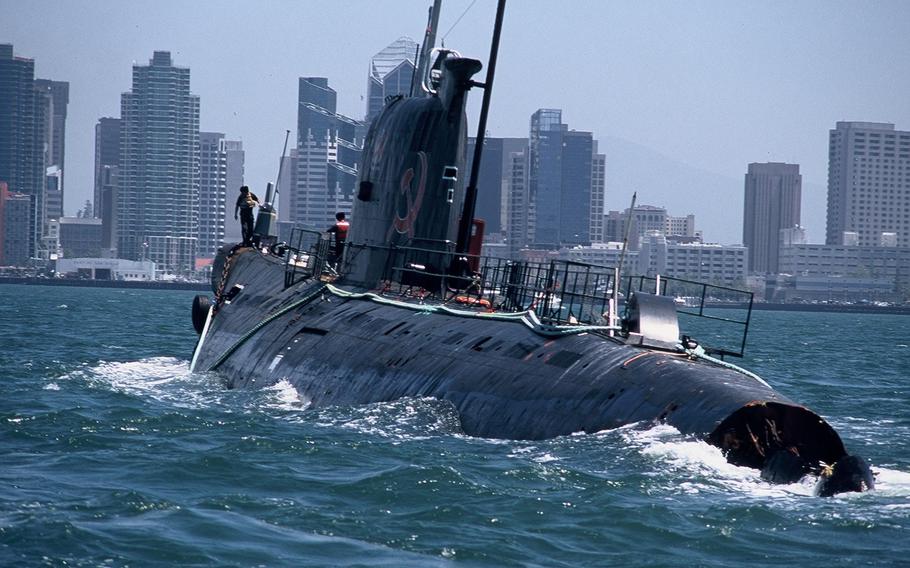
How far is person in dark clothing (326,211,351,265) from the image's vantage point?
28.5 metres

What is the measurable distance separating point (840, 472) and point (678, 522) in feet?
6.88

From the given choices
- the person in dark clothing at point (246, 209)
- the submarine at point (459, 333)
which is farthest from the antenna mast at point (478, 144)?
the person in dark clothing at point (246, 209)

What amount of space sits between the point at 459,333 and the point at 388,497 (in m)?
6.75

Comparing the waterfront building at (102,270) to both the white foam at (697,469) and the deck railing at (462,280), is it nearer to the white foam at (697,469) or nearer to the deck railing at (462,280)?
the deck railing at (462,280)

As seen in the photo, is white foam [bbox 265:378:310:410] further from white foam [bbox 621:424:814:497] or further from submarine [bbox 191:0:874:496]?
white foam [bbox 621:424:814:497]

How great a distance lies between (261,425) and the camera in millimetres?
17406

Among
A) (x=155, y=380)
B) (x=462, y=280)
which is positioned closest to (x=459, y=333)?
(x=462, y=280)

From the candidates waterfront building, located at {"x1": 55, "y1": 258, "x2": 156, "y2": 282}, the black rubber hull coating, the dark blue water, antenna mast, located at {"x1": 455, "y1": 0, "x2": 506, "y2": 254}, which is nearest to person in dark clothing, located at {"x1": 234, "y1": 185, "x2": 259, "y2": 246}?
the black rubber hull coating

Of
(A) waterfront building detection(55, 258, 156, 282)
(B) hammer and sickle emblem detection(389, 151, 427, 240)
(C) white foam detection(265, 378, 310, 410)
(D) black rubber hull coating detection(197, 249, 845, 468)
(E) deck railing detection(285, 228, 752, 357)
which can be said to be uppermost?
(B) hammer and sickle emblem detection(389, 151, 427, 240)

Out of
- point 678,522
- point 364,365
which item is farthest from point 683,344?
point 678,522

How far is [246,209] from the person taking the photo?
103ft

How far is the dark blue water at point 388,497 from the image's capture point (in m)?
10.9

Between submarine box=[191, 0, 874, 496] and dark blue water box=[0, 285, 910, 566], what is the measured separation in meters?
0.43

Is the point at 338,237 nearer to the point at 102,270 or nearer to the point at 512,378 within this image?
the point at 512,378
